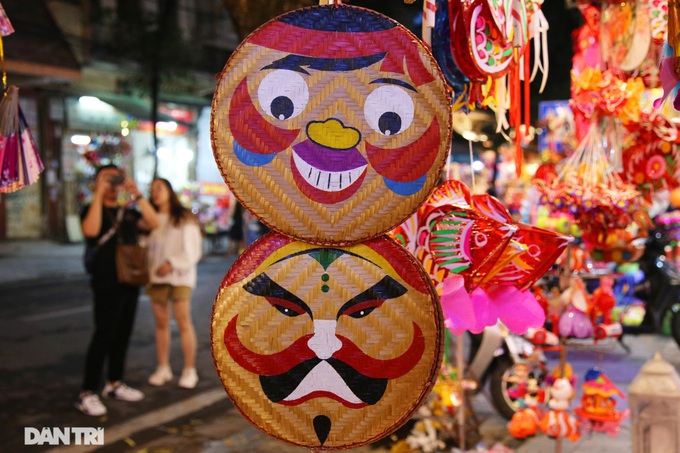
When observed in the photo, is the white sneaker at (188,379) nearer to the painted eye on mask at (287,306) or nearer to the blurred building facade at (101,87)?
the painted eye on mask at (287,306)

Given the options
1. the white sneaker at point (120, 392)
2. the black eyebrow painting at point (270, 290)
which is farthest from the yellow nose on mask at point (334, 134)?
the white sneaker at point (120, 392)

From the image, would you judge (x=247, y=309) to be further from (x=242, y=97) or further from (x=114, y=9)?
(x=114, y=9)

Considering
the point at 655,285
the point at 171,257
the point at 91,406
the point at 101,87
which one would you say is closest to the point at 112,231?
the point at 171,257

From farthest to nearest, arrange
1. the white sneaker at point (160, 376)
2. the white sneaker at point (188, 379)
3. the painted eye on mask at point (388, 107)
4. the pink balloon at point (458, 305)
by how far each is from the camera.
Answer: the white sneaker at point (160, 376) < the white sneaker at point (188, 379) < the pink balloon at point (458, 305) < the painted eye on mask at point (388, 107)

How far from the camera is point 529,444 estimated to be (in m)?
4.41

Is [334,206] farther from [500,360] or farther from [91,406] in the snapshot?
[91,406]

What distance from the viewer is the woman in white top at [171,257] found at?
5.41m

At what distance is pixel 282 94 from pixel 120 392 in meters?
4.19

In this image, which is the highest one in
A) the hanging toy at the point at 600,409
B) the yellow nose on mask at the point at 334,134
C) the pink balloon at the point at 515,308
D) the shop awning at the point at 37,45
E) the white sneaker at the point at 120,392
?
the shop awning at the point at 37,45

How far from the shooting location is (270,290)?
166 centimetres

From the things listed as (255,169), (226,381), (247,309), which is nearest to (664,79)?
(255,169)

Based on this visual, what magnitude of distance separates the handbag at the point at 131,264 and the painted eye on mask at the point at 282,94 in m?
3.52

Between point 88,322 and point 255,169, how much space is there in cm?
713

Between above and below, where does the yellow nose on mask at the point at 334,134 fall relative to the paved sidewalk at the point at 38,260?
above
